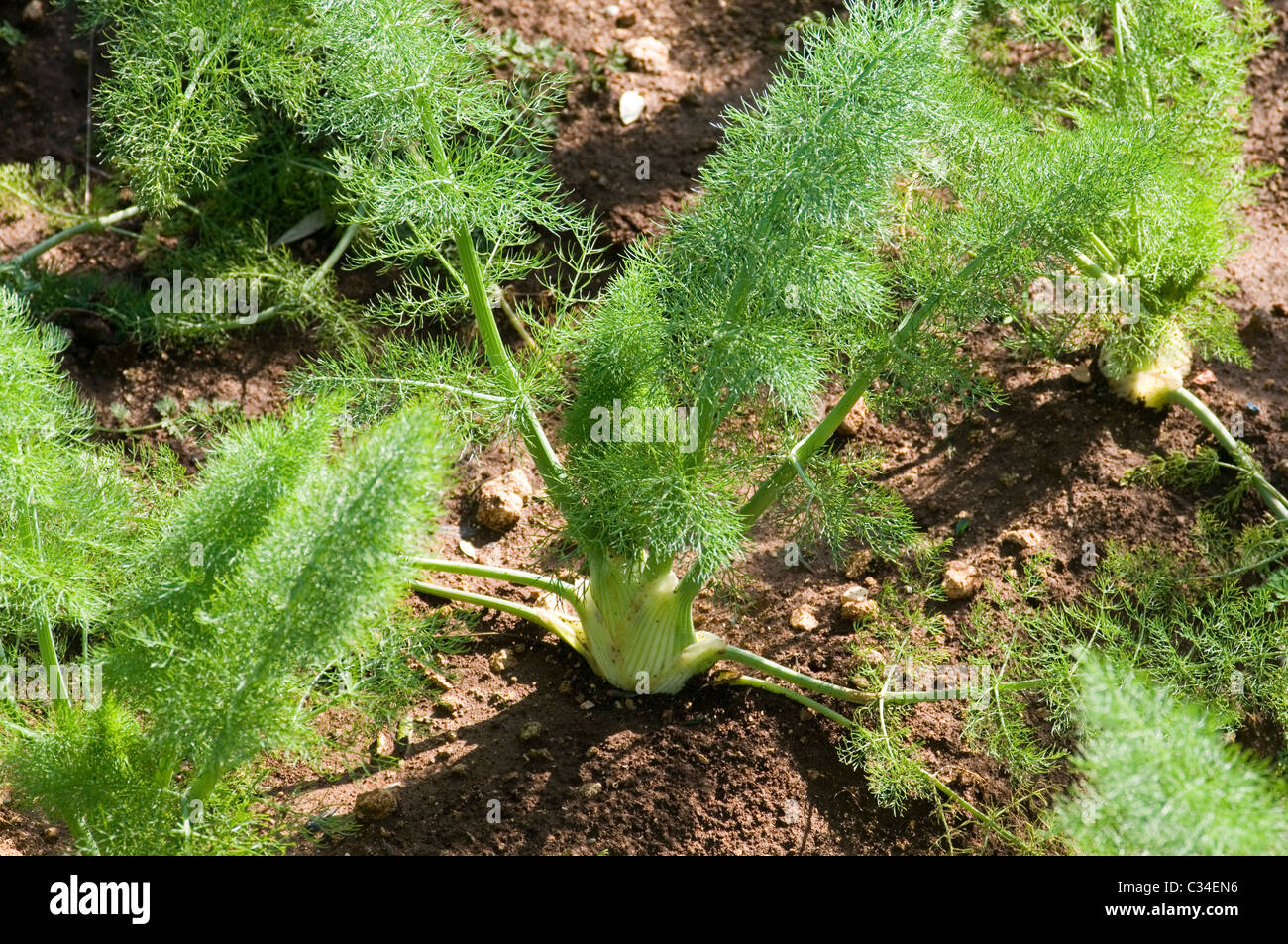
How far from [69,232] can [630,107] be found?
168 centimetres

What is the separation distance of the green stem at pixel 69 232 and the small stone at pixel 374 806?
186cm

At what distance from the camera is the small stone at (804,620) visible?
2943mm

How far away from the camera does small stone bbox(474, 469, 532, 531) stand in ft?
10.4

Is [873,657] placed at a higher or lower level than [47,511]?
lower

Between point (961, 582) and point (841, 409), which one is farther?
point (961, 582)

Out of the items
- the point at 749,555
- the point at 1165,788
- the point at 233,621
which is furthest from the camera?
the point at 749,555

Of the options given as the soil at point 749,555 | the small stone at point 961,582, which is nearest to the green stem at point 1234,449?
the soil at point 749,555

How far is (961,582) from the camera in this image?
2910 millimetres

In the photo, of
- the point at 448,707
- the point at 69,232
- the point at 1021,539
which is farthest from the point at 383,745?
the point at 69,232

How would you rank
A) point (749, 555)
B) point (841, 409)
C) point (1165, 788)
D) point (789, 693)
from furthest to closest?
1. point (749, 555)
2. point (789, 693)
3. point (841, 409)
4. point (1165, 788)

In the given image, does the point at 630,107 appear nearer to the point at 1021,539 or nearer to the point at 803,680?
the point at 1021,539

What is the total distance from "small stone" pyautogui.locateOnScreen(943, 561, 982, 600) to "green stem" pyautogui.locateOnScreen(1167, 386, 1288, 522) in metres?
0.71

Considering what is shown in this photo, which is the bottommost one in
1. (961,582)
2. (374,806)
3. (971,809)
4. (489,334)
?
(374,806)
